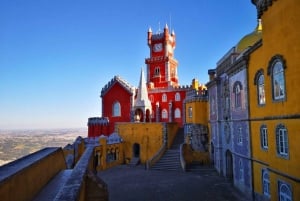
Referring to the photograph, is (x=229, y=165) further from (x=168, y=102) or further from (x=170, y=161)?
(x=168, y=102)

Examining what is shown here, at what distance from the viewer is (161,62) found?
42438 mm

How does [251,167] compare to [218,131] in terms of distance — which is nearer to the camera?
[251,167]

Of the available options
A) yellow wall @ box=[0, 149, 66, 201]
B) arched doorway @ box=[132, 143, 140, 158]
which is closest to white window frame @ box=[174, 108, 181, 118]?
arched doorway @ box=[132, 143, 140, 158]

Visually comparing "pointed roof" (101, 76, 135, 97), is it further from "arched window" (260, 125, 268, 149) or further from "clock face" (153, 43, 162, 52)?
"arched window" (260, 125, 268, 149)

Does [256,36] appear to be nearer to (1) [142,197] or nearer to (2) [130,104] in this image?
(1) [142,197]

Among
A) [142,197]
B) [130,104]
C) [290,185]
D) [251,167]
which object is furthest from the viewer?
[130,104]

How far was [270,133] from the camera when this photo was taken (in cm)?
1215

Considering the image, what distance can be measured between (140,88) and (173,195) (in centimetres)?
2231

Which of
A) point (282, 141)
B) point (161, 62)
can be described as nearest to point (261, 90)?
point (282, 141)

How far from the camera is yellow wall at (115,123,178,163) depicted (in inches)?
1144

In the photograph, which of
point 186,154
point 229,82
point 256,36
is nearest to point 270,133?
point 229,82

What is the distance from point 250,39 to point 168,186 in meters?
12.0

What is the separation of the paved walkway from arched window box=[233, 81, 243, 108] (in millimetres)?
5825

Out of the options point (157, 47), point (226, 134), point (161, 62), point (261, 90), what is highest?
point (157, 47)
